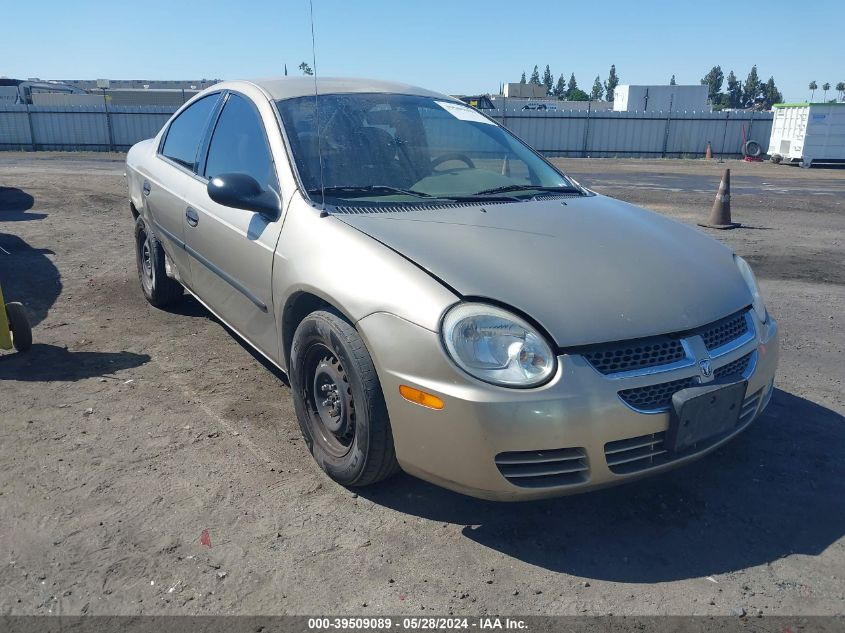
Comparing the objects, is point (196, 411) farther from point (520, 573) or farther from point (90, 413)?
point (520, 573)

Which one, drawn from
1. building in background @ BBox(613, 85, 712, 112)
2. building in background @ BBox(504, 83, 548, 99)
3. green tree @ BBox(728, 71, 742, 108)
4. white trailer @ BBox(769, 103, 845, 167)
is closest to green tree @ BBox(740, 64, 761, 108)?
green tree @ BBox(728, 71, 742, 108)

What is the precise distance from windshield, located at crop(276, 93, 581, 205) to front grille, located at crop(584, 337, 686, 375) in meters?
1.25

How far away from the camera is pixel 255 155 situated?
139 inches

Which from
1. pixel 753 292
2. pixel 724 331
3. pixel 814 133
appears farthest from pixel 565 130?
pixel 724 331

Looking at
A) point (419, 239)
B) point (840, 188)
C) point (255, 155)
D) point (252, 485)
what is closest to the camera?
point (419, 239)

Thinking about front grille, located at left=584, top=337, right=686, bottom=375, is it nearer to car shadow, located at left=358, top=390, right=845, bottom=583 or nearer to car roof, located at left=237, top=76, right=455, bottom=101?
car shadow, located at left=358, top=390, right=845, bottom=583

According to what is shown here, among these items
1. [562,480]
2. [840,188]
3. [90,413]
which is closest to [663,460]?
[562,480]

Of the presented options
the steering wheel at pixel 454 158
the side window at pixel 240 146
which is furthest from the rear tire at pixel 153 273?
the steering wheel at pixel 454 158

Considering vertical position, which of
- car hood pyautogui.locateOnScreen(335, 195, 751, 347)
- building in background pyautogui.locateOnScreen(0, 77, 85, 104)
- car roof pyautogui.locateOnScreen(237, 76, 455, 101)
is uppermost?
building in background pyautogui.locateOnScreen(0, 77, 85, 104)

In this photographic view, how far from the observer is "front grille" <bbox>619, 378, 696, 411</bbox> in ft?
7.76

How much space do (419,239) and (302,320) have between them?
0.64m

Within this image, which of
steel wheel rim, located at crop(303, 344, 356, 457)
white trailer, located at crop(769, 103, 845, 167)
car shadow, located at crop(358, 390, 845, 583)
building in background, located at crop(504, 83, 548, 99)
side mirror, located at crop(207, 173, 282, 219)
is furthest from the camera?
building in background, located at crop(504, 83, 548, 99)

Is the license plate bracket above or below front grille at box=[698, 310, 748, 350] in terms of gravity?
below

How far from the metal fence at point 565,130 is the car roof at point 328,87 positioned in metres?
20.8
